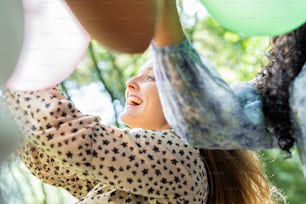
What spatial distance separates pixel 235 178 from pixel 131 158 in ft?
0.73

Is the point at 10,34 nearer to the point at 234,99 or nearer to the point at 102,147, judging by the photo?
the point at 234,99

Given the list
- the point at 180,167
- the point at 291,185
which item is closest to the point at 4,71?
the point at 180,167

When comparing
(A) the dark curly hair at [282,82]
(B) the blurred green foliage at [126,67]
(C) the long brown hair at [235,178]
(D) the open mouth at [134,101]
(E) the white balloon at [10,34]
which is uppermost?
(E) the white balloon at [10,34]

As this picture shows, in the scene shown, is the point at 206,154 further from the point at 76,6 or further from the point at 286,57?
the point at 76,6

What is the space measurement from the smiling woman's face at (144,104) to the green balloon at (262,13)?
0.29 meters

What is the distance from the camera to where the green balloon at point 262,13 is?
652mm

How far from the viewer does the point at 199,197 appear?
0.96m

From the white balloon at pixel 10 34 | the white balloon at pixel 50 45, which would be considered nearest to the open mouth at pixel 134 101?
the white balloon at pixel 50 45

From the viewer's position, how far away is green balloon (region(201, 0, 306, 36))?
652mm

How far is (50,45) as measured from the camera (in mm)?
687

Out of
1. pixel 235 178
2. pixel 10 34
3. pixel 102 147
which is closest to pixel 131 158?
pixel 102 147

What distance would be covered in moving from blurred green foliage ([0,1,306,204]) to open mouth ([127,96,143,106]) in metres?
0.06

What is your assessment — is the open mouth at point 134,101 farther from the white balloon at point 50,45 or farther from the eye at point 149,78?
the white balloon at point 50,45

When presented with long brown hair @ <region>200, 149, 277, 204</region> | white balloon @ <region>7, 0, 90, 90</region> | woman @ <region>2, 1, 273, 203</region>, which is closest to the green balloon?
white balloon @ <region>7, 0, 90, 90</region>
